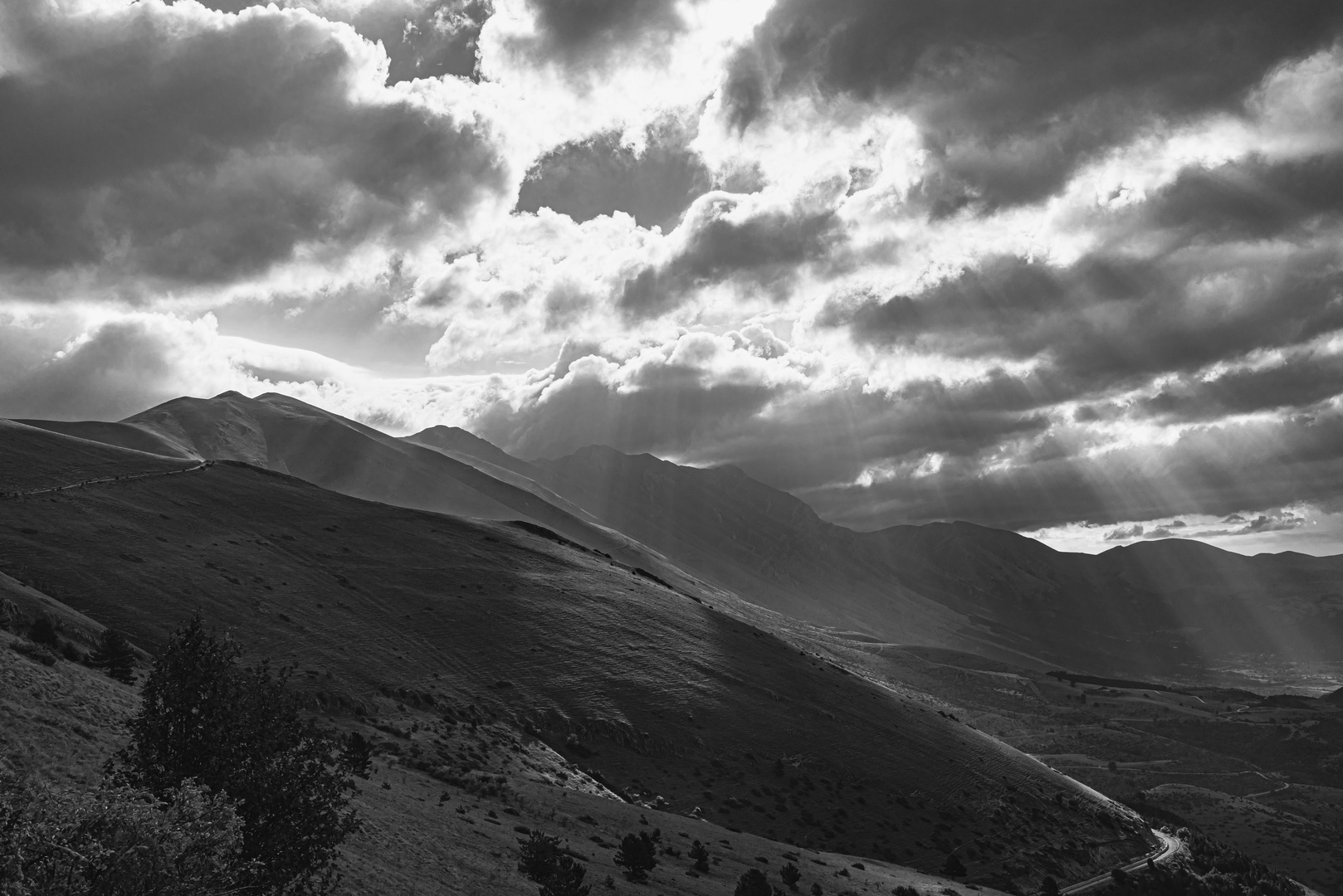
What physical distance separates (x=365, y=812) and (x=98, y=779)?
37.5ft

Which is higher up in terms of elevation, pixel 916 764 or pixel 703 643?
pixel 703 643

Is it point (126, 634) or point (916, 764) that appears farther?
point (916, 764)

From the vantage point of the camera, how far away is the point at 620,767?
3024 inches

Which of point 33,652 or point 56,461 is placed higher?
point 56,461

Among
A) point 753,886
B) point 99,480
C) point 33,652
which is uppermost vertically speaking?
point 99,480

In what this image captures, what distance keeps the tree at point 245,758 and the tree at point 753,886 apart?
81.0ft

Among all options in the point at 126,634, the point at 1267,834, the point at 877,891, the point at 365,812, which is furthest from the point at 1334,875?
the point at 126,634

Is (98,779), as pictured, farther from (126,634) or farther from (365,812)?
(126,634)

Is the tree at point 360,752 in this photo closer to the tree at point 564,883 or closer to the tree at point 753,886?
the tree at point 564,883

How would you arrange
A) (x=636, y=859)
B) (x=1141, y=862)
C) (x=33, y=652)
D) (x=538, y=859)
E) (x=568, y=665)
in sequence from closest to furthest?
(x=538, y=859) → (x=33, y=652) → (x=636, y=859) → (x=1141, y=862) → (x=568, y=665)

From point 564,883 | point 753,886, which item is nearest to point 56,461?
point 753,886

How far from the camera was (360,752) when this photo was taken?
49.2 m

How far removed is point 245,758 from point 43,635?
2868 cm

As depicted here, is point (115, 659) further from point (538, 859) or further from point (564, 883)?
point (564, 883)
